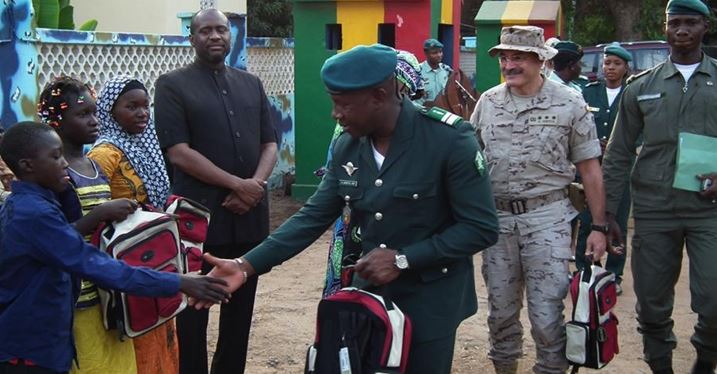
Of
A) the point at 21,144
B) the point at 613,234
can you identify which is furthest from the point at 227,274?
the point at 613,234

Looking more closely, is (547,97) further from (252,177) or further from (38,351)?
(38,351)

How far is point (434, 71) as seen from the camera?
10.8m

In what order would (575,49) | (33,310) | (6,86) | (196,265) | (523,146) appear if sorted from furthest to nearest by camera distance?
(575,49), (6,86), (523,146), (196,265), (33,310)

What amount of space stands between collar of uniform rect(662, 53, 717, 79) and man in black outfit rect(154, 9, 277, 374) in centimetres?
218

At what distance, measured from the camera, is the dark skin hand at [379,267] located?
2922 millimetres

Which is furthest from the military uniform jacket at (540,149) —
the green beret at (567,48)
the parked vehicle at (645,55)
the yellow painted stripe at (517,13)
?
the parked vehicle at (645,55)

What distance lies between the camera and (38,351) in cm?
307

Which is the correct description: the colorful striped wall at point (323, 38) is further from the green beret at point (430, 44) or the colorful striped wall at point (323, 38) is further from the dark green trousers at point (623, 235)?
the dark green trousers at point (623, 235)

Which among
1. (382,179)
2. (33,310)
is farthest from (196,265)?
(382,179)

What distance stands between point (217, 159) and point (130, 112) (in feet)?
2.19

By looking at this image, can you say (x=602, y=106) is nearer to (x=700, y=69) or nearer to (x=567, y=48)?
(x=567, y=48)

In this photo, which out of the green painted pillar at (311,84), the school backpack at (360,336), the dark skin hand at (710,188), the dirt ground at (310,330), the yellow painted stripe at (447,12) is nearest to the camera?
the school backpack at (360,336)

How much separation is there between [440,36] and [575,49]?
175 inches

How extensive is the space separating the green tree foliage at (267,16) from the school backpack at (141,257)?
2021cm
